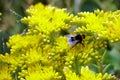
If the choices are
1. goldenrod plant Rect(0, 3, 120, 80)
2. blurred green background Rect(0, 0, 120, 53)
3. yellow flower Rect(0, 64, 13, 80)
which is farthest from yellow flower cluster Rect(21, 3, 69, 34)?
blurred green background Rect(0, 0, 120, 53)

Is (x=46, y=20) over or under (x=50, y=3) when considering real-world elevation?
under

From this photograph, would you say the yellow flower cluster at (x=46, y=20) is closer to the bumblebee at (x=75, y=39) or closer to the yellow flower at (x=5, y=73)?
the bumblebee at (x=75, y=39)

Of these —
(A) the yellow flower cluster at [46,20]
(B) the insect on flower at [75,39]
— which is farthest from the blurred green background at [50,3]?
(B) the insect on flower at [75,39]

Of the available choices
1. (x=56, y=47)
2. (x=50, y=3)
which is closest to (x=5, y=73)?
(x=56, y=47)

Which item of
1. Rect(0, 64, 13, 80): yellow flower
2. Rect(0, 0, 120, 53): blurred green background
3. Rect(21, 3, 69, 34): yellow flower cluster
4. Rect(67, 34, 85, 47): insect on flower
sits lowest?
Rect(0, 64, 13, 80): yellow flower

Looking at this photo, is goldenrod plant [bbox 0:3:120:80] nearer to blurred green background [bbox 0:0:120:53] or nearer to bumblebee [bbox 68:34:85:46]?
bumblebee [bbox 68:34:85:46]

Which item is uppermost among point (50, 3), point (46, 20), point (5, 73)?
point (50, 3)

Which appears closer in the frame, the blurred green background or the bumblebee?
the bumblebee

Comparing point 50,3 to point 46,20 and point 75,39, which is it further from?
point 75,39
